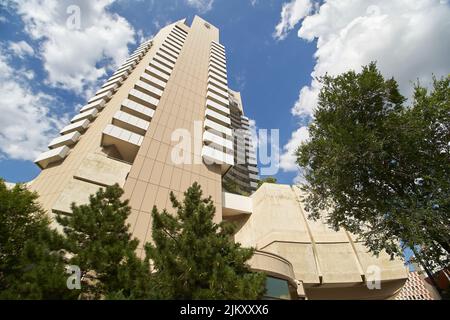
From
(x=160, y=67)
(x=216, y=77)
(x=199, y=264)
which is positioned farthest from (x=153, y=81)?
(x=199, y=264)

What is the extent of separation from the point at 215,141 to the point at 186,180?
615cm

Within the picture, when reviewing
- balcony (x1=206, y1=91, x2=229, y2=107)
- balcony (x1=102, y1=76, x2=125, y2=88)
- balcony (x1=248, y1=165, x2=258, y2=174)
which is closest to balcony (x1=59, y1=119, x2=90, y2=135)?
balcony (x1=102, y1=76, x2=125, y2=88)

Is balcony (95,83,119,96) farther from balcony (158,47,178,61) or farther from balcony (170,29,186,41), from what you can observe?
balcony (170,29,186,41)

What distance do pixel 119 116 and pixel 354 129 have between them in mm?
18729

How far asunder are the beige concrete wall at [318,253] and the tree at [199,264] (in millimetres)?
10174

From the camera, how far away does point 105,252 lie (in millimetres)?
7402

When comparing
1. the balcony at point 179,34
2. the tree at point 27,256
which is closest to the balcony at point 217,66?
the balcony at point 179,34

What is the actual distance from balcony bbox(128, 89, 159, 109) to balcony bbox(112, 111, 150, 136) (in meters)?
2.85

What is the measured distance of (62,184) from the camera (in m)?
17.0

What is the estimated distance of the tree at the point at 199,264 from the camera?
20.8ft

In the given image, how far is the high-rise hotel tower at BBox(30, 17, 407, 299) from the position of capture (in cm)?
Answer: 1616

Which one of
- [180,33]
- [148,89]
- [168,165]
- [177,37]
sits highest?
[180,33]

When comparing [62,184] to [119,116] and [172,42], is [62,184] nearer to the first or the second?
[119,116]

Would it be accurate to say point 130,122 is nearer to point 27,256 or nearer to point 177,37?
point 27,256
